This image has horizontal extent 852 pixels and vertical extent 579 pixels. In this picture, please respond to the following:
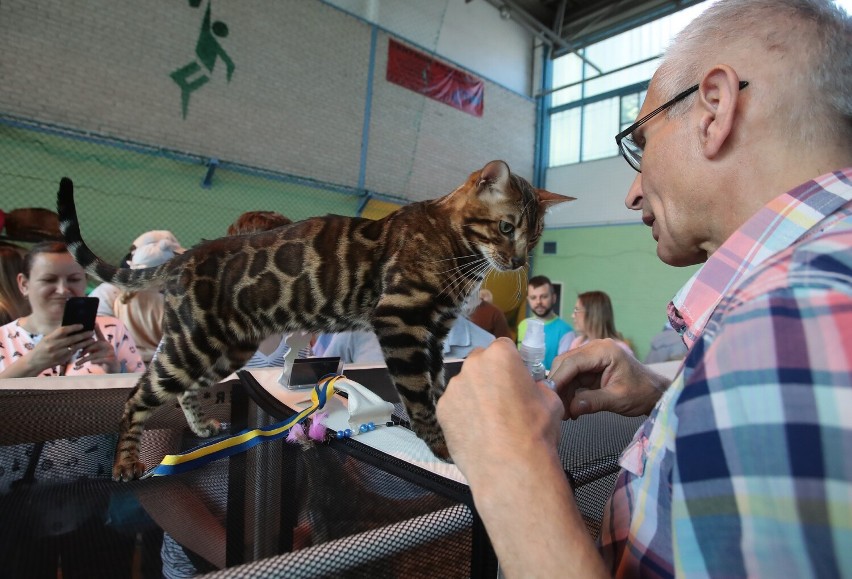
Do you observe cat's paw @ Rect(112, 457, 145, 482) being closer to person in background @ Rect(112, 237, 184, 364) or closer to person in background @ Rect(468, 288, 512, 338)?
person in background @ Rect(112, 237, 184, 364)

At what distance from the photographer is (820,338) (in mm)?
327

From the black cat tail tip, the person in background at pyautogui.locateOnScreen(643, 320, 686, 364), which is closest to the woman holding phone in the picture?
the black cat tail tip

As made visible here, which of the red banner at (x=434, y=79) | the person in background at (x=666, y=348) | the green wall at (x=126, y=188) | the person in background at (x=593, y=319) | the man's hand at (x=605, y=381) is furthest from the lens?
the red banner at (x=434, y=79)

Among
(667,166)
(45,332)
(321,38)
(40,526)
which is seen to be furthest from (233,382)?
(321,38)

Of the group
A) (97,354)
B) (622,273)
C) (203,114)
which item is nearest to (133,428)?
(97,354)

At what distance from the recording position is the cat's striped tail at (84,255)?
1212 millimetres

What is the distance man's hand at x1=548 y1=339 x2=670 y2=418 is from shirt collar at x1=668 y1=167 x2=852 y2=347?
0.32 metres

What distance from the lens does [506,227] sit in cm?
150

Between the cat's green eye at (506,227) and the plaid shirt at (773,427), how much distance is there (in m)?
1.08

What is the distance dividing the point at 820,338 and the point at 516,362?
0.29m

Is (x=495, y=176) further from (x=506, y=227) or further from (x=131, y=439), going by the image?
(x=131, y=439)

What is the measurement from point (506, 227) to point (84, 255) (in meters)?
1.23

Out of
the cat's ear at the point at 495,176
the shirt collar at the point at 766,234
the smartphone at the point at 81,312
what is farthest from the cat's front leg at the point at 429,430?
the smartphone at the point at 81,312

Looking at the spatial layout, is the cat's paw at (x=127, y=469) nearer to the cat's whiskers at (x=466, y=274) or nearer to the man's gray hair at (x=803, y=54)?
the cat's whiskers at (x=466, y=274)
